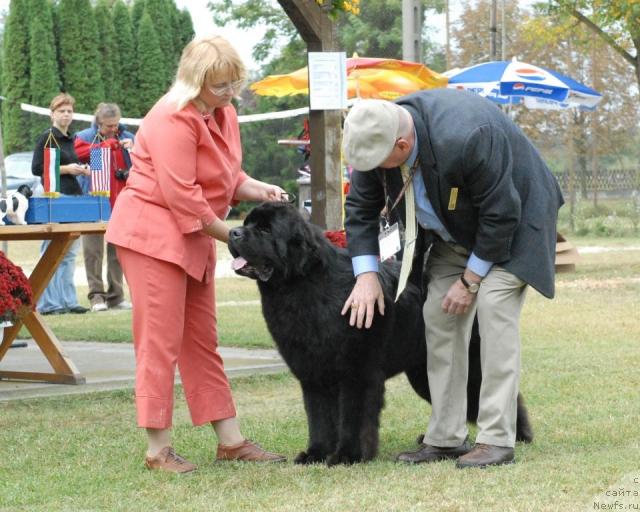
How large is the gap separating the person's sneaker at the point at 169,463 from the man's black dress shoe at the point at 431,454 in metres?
0.95

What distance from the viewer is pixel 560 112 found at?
3362cm

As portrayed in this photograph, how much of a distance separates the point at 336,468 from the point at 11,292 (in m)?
2.80

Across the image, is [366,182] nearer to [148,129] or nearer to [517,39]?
[148,129]

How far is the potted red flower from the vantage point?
658 cm

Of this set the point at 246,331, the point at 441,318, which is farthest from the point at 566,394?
the point at 246,331

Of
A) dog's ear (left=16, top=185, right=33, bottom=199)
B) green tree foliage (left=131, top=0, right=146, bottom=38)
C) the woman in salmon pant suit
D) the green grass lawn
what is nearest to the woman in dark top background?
dog's ear (left=16, top=185, right=33, bottom=199)

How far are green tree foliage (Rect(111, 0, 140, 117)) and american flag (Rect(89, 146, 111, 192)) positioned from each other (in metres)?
26.0

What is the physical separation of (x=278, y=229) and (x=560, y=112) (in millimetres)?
30101

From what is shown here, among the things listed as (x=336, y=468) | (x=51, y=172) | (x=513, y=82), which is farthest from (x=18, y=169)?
(x=336, y=468)

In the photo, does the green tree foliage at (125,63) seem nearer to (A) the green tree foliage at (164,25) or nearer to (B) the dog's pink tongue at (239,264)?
(A) the green tree foliage at (164,25)

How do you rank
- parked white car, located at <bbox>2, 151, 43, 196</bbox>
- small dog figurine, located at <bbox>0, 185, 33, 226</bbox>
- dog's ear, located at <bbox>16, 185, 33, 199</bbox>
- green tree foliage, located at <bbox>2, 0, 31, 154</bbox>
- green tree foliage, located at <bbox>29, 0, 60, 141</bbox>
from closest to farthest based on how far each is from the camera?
1. small dog figurine, located at <bbox>0, 185, 33, 226</bbox>
2. dog's ear, located at <bbox>16, 185, 33, 199</bbox>
3. parked white car, located at <bbox>2, 151, 43, 196</bbox>
4. green tree foliage, located at <bbox>29, 0, 60, 141</bbox>
5. green tree foliage, located at <bbox>2, 0, 31, 154</bbox>

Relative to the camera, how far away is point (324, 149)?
8.67 m

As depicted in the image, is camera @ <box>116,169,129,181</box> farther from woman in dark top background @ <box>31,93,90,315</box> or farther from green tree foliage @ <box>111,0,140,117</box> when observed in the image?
green tree foliage @ <box>111,0,140,117</box>

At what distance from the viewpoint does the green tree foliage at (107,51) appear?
1304 inches
